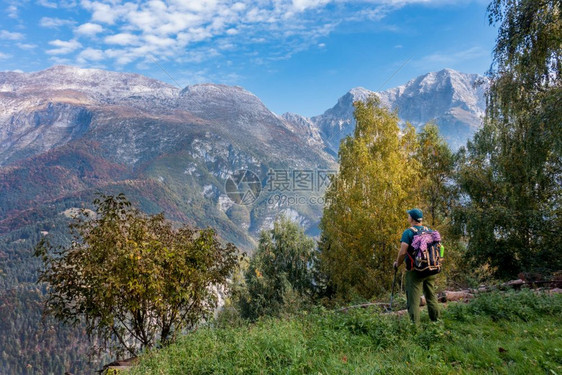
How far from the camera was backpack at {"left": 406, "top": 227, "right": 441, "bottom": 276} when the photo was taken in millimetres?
7164

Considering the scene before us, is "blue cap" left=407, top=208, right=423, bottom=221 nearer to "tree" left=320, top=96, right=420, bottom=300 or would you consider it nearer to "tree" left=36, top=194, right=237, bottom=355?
"tree" left=36, top=194, right=237, bottom=355

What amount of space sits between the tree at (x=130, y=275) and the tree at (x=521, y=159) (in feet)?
35.5

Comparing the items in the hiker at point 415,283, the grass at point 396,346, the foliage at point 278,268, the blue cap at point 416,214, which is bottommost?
the foliage at point 278,268

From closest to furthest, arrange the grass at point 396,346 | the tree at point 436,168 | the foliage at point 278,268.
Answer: the grass at point 396,346
the tree at point 436,168
the foliage at point 278,268

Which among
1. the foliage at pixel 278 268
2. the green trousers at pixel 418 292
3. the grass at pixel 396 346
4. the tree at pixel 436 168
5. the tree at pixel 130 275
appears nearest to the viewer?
the grass at pixel 396 346

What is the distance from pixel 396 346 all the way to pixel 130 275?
6137 mm

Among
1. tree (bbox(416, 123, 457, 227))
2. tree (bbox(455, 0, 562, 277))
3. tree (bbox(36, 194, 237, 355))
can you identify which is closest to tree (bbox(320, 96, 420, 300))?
tree (bbox(455, 0, 562, 277))

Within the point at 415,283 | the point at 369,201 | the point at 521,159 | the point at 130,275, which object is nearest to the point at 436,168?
the point at 521,159

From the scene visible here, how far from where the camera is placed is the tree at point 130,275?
8039 mm

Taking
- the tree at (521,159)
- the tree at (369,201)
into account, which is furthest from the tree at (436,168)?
the tree at (369,201)

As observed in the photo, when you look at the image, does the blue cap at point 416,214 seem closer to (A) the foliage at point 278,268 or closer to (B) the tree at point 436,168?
(B) the tree at point 436,168

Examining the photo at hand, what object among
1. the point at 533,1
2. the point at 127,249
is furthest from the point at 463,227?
the point at 127,249

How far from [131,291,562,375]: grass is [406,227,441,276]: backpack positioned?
1124 mm

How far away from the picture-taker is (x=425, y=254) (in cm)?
716
